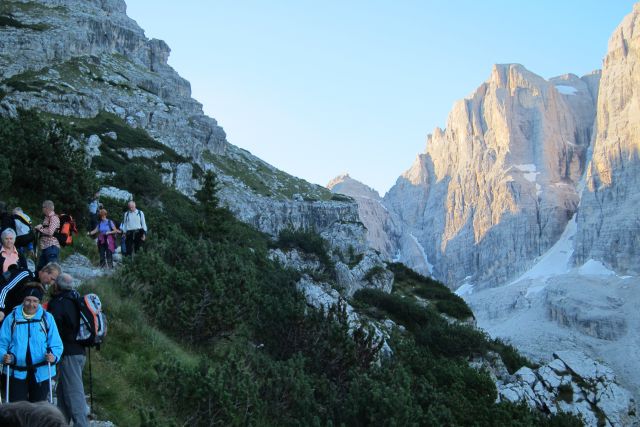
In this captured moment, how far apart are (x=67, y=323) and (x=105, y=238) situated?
22.1 feet

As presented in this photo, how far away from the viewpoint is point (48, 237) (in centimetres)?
960

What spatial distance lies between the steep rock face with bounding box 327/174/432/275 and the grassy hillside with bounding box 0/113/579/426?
12521 centimetres

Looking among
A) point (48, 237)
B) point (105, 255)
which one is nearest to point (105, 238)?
point (105, 255)

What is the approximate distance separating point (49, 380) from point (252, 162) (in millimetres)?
73304

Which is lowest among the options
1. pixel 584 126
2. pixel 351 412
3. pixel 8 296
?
pixel 351 412

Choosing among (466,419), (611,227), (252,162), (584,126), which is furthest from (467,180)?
(466,419)

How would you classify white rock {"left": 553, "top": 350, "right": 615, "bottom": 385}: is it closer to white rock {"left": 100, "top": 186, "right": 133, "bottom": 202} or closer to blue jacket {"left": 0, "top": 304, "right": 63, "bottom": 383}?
white rock {"left": 100, "top": 186, "right": 133, "bottom": 202}

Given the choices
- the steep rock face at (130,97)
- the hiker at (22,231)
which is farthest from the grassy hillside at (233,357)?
the steep rock face at (130,97)

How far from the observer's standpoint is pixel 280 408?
30.3 feet

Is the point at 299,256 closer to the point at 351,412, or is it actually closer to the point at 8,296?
the point at 351,412

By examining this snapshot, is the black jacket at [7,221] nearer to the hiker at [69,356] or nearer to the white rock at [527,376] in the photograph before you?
the hiker at [69,356]

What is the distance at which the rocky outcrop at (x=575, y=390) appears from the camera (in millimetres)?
20219

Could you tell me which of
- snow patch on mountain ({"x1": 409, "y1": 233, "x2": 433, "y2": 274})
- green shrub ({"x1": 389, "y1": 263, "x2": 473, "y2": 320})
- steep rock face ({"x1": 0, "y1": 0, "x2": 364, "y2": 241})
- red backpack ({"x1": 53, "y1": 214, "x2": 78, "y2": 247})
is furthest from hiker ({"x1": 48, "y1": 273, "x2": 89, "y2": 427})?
snow patch on mountain ({"x1": 409, "y1": 233, "x2": 433, "y2": 274})

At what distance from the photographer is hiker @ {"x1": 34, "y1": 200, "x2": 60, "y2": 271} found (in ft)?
31.3
